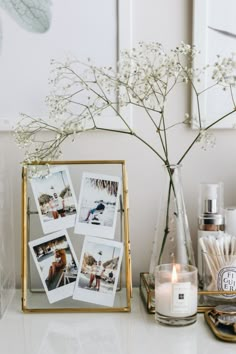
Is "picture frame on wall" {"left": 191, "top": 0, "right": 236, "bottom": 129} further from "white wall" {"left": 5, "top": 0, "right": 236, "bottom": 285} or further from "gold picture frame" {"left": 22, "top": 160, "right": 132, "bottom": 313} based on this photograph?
"gold picture frame" {"left": 22, "top": 160, "right": 132, "bottom": 313}

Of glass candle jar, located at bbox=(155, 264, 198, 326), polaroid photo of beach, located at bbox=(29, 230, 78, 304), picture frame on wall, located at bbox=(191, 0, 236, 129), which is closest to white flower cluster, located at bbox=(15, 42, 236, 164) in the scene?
picture frame on wall, located at bbox=(191, 0, 236, 129)

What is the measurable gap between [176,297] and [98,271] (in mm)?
184

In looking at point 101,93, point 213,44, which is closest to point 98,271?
point 101,93

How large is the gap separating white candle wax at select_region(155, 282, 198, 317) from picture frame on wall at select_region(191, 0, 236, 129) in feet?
1.18

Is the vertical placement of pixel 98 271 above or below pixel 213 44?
below

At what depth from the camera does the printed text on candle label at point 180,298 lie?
945 millimetres

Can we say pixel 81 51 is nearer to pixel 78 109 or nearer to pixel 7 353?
pixel 78 109

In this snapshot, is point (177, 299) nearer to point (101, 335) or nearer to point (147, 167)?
point (101, 335)

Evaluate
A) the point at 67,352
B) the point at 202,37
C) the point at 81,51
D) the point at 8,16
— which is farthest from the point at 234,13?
the point at 67,352

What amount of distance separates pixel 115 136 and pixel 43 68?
0.64ft

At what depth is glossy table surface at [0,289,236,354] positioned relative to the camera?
0.87 metres

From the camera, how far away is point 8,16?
1149 mm

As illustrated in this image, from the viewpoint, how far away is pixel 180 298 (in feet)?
3.10

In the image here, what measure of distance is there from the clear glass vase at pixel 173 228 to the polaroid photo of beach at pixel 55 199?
168 millimetres
